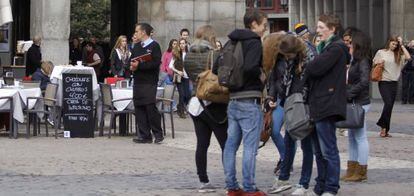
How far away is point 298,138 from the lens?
10805mm

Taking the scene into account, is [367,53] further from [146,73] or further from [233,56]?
[146,73]

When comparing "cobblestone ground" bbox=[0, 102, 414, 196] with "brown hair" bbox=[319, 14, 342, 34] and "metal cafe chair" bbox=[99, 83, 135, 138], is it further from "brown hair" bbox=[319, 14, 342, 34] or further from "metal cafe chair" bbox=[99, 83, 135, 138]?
"brown hair" bbox=[319, 14, 342, 34]

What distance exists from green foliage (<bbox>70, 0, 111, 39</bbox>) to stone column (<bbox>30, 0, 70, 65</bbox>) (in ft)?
149

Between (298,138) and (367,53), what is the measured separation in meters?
2.15

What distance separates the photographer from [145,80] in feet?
54.6

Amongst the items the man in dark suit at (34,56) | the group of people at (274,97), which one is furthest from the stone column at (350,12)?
the group of people at (274,97)

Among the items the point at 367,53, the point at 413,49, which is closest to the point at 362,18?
the point at 413,49

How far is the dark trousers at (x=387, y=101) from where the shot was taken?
18.7 meters

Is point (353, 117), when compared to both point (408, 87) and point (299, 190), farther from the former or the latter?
point (408, 87)

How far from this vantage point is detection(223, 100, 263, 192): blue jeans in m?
10.5

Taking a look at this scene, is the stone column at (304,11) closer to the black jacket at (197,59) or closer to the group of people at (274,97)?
the group of people at (274,97)

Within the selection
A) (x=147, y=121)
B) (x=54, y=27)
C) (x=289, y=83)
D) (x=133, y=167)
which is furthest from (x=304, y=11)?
(x=289, y=83)

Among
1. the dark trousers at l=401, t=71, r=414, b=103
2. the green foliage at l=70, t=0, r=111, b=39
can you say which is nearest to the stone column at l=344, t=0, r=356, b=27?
the dark trousers at l=401, t=71, r=414, b=103

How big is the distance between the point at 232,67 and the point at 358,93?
2375mm
